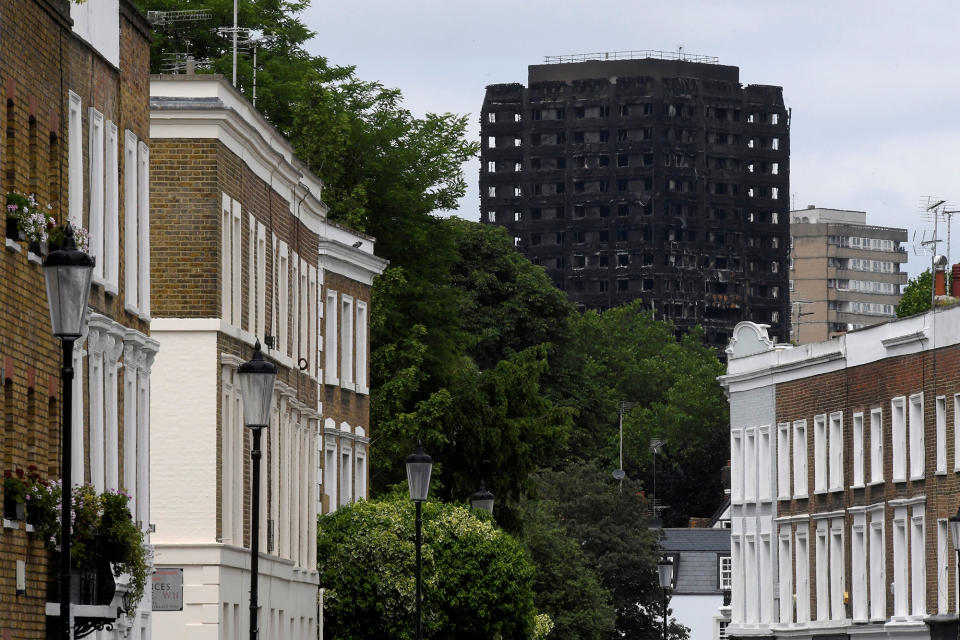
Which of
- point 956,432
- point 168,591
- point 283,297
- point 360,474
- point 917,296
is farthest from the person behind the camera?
point 917,296

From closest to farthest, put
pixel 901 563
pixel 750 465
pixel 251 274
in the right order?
1. pixel 251 274
2. pixel 901 563
3. pixel 750 465

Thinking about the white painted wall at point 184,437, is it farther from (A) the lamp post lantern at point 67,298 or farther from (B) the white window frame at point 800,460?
(B) the white window frame at point 800,460

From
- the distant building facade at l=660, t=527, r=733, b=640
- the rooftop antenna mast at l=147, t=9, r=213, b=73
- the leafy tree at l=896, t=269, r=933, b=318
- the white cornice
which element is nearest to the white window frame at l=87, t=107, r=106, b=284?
the white cornice

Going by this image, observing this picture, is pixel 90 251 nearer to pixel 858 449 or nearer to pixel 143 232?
pixel 143 232

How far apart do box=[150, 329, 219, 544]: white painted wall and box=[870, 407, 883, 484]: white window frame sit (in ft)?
109

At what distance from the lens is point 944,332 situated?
63625 millimetres

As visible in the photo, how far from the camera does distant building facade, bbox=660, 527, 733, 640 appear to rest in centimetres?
10819

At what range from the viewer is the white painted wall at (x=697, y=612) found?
107688 millimetres

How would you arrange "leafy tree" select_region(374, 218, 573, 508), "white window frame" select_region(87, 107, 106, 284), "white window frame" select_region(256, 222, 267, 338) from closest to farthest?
"white window frame" select_region(87, 107, 106, 284) < "white window frame" select_region(256, 222, 267, 338) < "leafy tree" select_region(374, 218, 573, 508)

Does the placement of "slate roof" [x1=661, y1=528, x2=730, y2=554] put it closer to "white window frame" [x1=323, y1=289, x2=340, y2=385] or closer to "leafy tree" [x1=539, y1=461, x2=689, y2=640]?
"leafy tree" [x1=539, y1=461, x2=689, y2=640]

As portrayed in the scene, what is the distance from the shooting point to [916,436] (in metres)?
66.0

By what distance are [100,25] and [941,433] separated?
36911mm

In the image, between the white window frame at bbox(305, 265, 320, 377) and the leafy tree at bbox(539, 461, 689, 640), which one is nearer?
the white window frame at bbox(305, 265, 320, 377)

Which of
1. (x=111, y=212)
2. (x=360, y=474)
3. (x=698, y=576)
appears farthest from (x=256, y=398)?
(x=698, y=576)
